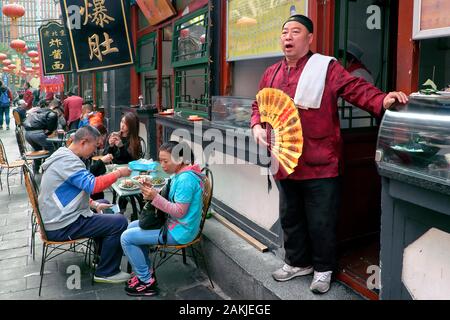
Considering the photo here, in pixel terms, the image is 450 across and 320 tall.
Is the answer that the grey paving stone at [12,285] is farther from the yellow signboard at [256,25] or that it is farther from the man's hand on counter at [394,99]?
the man's hand on counter at [394,99]

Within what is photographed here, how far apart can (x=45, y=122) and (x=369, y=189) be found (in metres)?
8.44

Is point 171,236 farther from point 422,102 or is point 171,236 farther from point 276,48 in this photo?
point 422,102

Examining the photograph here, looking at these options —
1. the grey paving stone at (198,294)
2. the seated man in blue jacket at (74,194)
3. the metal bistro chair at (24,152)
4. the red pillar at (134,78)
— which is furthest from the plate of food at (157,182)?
the red pillar at (134,78)

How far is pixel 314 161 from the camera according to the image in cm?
311

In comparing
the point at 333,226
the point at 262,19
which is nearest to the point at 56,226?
the point at 333,226

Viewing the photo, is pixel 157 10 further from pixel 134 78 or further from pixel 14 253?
pixel 14 253

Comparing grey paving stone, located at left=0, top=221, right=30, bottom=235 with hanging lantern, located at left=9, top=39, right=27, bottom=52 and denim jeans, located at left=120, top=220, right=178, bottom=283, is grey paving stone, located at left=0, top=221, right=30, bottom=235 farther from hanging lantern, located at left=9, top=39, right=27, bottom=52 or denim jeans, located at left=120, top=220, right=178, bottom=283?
hanging lantern, located at left=9, top=39, right=27, bottom=52

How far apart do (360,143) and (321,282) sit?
1.30 m

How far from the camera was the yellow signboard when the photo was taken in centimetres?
411

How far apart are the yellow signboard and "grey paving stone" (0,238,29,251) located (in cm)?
366

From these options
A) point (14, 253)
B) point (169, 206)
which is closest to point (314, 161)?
point (169, 206)
